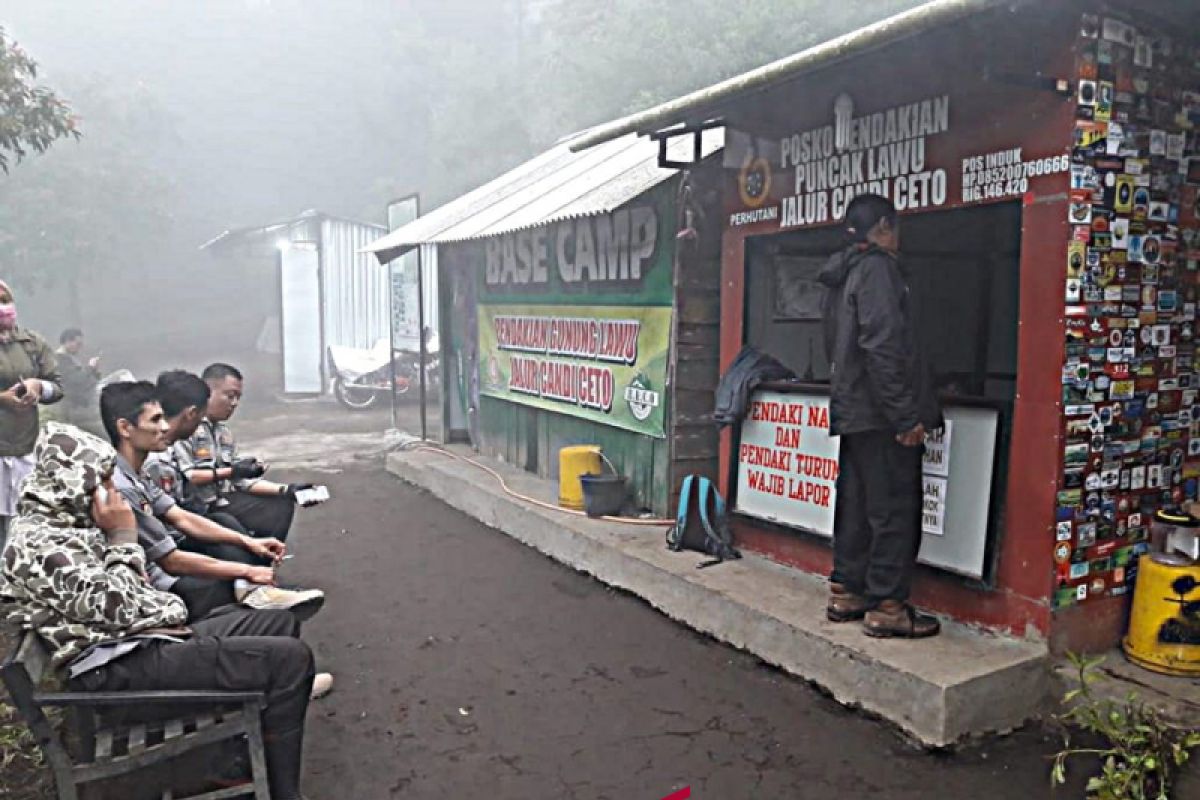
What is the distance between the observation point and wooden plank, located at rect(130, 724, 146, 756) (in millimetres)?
3057

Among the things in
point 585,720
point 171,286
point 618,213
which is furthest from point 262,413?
point 171,286

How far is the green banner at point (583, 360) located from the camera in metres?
6.93

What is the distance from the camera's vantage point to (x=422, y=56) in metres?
44.9

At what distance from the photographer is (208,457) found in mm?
5430

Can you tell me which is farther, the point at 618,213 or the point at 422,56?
the point at 422,56

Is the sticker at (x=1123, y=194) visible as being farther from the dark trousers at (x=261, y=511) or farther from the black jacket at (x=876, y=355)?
the dark trousers at (x=261, y=511)

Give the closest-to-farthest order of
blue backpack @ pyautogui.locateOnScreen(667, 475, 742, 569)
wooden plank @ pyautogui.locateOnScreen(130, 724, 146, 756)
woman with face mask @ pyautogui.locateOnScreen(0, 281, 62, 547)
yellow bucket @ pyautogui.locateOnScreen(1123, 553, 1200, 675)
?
1. wooden plank @ pyautogui.locateOnScreen(130, 724, 146, 756)
2. yellow bucket @ pyautogui.locateOnScreen(1123, 553, 1200, 675)
3. woman with face mask @ pyautogui.locateOnScreen(0, 281, 62, 547)
4. blue backpack @ pyautogui.locateOnScreen(667, 475, 742, 569)

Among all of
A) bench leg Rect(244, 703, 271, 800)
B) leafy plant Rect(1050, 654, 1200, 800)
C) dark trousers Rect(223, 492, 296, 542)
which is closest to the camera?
bench leg Rect(244, 703, 271, 800)

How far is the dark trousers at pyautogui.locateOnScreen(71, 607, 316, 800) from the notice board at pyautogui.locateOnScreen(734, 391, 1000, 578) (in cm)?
300

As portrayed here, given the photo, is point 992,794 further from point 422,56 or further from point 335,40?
point 335,40

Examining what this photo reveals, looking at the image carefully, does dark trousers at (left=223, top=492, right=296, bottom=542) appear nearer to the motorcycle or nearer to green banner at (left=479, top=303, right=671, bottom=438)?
green banner at (left=479, top=303, right=671, bottom=438)

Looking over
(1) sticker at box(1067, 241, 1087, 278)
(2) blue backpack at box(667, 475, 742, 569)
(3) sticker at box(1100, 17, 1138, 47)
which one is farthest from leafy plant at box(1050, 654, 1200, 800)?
(3) sticker at box(1100, 17, 1138, 47)

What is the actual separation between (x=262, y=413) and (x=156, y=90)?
1283 inches

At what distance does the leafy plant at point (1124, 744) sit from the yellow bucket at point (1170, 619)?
30 cm
